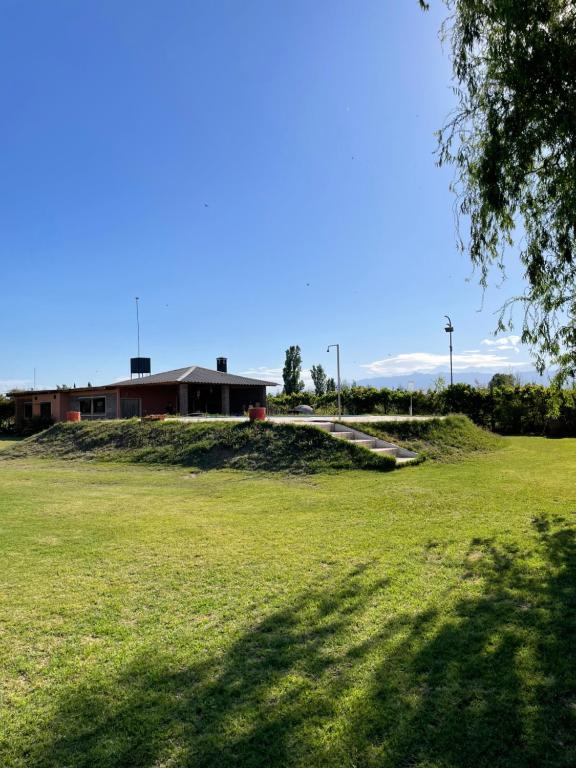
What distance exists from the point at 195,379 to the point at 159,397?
141 inches

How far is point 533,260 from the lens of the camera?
20.9 feet

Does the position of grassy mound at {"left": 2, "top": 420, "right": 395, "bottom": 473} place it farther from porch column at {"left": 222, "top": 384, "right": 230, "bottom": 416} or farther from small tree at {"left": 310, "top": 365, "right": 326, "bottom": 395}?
small tree at {"left": 310, "top": 365, "right": 326, "bottom": 395}

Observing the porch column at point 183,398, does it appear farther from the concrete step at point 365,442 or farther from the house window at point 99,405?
the concrete step at point 365,442

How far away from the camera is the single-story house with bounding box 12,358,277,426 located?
28000 millimetres

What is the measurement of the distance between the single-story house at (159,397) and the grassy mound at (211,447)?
34.2ft

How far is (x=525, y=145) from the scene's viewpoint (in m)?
5.40

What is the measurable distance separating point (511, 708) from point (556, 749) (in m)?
0.28

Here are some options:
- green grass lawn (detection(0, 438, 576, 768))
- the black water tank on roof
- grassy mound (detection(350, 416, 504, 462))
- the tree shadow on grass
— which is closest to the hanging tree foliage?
green grass lawn (detection(0, 438, 576, 768))

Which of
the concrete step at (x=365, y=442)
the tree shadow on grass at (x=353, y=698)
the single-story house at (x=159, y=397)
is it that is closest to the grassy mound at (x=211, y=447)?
the concrete step at (x=365, y=442)

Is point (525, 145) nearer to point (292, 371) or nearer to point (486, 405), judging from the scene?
point (486, 405)

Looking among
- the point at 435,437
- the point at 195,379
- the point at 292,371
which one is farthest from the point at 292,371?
the point at 435,437

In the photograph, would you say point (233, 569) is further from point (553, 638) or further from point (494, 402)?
point (494, 402)

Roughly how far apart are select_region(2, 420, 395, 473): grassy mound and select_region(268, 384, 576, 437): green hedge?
8719mm

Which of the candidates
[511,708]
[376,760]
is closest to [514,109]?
[511,708]
